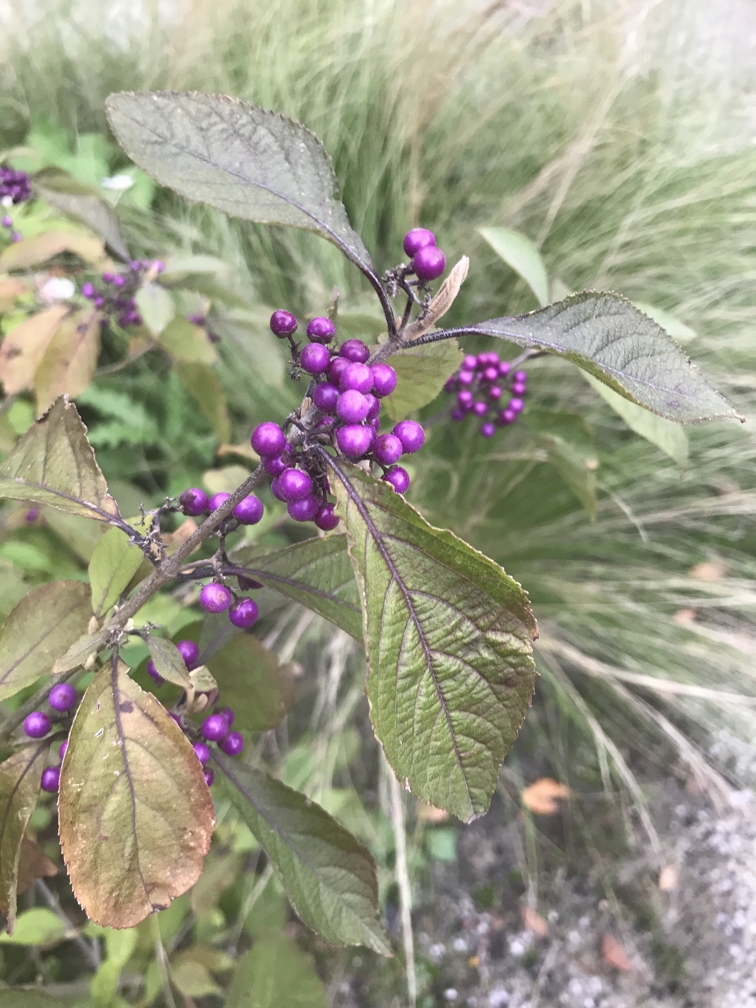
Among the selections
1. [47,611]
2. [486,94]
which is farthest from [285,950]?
[486,94]

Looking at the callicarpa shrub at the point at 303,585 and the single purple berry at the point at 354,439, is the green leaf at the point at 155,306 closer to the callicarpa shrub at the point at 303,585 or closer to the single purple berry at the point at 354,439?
the callicarpa shrub at the point at 303,585

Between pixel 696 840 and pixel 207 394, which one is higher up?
pixel 207 394

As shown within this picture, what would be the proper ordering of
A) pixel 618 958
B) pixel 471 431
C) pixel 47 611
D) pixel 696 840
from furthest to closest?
pixel 471 431
pixel 696 840
pixel 618 958
pixel 47 611

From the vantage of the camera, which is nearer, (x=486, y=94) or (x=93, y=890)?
(x=93, y=890)

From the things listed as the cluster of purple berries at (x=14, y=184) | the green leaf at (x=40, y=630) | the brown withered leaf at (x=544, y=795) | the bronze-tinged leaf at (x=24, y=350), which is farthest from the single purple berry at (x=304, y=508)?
the brown withered leaf at (x=544, y=795)

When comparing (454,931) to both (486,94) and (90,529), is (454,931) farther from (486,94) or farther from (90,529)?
(486,94)

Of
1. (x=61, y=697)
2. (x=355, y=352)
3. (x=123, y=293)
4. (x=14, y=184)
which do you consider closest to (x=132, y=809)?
(x=61, y=697)
